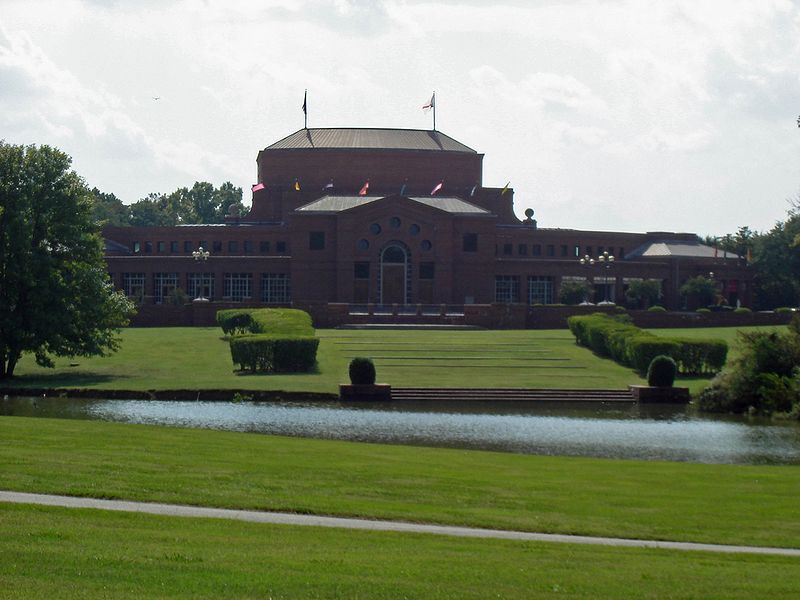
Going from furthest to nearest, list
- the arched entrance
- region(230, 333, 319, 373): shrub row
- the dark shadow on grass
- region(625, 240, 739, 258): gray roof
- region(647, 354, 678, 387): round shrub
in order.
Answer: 1. region(625, 240, 739, 258): gray roof
2. the arched entrance
3. region(230, 333, 319, 373): shrub row
4. region(647, 354, 678, 387): round shrub
5. the dark shadow on grass

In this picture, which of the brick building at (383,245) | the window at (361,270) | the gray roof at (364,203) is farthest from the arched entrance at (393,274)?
the gray roof at (364,203)

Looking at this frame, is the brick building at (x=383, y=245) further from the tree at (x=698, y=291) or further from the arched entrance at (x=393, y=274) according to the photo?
the tree at (x=698, y=291)

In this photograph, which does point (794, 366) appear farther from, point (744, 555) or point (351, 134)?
point (351, 134)

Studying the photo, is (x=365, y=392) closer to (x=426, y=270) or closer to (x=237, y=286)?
(x=426, y=270)

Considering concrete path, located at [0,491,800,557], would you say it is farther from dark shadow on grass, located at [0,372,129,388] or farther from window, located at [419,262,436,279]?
window, located at [419,262,436,279]

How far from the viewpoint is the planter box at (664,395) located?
146 feet

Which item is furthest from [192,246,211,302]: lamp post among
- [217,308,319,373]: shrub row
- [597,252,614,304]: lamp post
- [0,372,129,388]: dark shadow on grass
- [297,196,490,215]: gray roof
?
[0,372,129,388]: dark shadow on grass

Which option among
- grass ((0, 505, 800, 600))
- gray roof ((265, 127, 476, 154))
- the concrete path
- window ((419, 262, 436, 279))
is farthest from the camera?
gray roof ((265, 127, 476, 154))

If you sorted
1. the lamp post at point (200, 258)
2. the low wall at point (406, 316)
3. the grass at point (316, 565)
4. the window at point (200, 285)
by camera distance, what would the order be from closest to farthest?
1. the grass at point (316, 565)
2. the low wall at point (406, 316)
3. the lamp post at point (200, 258)
4. the window at point (200, 285)

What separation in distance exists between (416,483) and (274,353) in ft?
105

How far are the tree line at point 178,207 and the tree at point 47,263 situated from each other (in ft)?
361

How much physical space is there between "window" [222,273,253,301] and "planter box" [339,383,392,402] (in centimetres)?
4726

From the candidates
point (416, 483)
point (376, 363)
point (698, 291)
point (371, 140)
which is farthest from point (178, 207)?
point (416, 483)

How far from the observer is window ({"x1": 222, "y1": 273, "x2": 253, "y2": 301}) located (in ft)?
294
